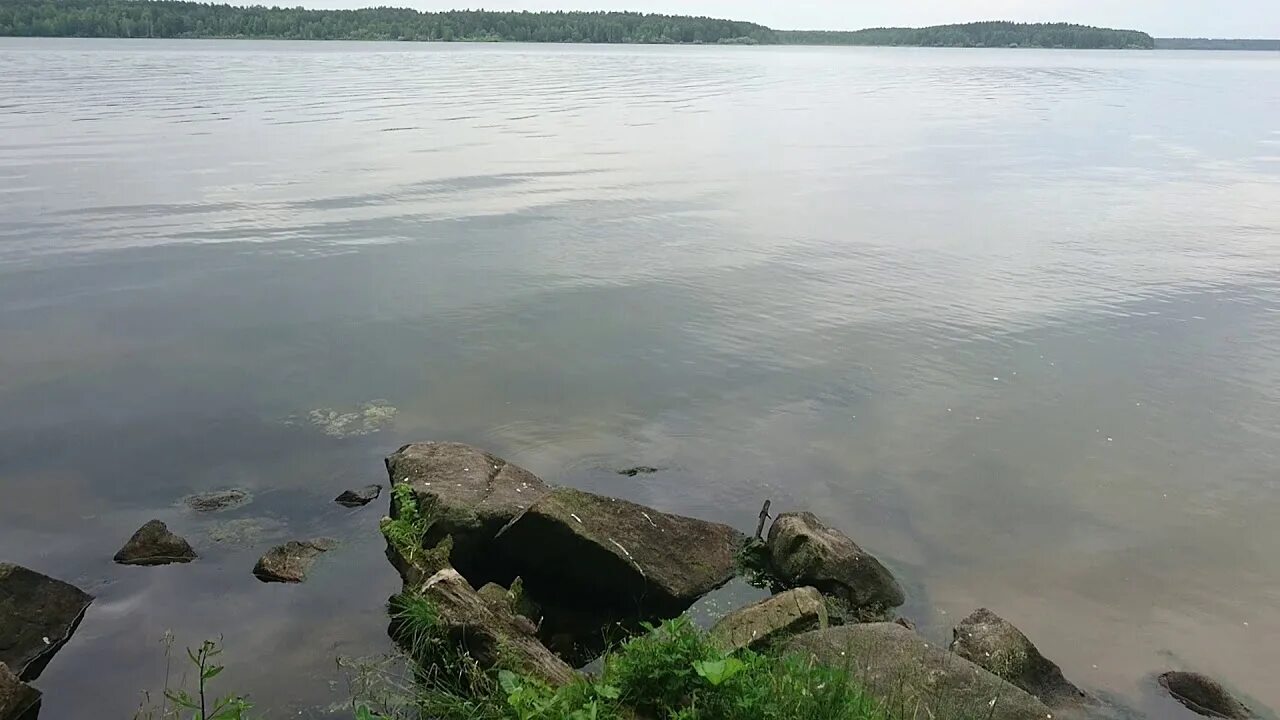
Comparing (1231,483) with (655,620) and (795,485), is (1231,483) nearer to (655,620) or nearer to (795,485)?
(795,485)

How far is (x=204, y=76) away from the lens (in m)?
76.1

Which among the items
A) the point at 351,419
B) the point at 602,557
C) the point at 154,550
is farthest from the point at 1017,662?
the point at 351,419

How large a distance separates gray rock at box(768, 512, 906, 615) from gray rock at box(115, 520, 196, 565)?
5423 millimetres

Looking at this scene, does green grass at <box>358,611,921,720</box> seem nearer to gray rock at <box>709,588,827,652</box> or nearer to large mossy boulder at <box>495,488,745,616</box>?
gray rock at <box>709,588,827,652</box>

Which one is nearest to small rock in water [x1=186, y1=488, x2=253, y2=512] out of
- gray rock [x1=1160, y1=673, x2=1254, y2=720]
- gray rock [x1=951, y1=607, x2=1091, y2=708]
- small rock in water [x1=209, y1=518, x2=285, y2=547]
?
small rock in water [x1=209, y1=518, x2=285, y2=547]

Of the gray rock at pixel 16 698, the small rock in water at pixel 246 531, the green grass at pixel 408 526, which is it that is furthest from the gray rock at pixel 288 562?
the gray rock at pixel 16 698

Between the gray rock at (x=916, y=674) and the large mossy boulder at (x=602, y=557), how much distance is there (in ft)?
5.42

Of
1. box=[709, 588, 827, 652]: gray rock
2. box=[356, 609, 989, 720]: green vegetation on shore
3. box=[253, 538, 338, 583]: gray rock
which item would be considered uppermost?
box=[356, 609, 989, 720]: green vegetation on shore

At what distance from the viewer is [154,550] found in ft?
29.2

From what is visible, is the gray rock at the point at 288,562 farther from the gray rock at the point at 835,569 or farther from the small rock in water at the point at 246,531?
the gray rock at the point at 835,569

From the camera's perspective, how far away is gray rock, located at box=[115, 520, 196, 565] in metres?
8.86

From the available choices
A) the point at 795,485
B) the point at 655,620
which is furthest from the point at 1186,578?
the point at 655,620

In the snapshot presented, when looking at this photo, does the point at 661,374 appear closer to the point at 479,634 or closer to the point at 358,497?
the point at 358,497

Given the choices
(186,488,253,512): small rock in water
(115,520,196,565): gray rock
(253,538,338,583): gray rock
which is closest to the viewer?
(253,538,338,583): gray rock
